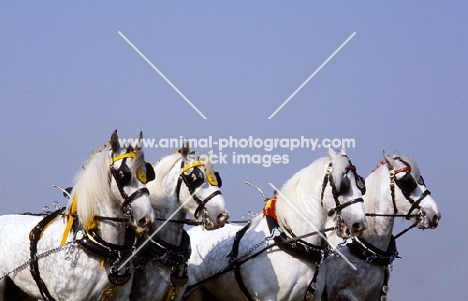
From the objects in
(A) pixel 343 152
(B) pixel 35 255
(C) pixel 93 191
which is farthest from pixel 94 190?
(A) pixel 343 152

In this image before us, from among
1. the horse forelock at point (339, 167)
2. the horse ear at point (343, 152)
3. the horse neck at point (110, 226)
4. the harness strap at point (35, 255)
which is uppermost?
the horse ear at point (343, 152)

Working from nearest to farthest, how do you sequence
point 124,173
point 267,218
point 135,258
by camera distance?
1. point 124,173
2. point 135,258
3. point 267,218

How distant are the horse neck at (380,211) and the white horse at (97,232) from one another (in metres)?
3.69

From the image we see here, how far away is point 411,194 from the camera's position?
11680mm

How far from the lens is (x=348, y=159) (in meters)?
10.4

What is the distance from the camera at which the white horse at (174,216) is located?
33.3 feet

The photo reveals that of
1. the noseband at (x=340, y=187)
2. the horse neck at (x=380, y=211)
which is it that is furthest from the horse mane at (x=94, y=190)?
the horse neck at (x=380, y=211)

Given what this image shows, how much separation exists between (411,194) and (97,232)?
438 cm

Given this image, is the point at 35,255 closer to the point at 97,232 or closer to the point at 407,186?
the point at 97,232

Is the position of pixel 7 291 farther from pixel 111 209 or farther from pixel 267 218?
pixel 267 218

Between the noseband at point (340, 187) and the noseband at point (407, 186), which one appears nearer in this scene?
the noseband at point (340, 187)

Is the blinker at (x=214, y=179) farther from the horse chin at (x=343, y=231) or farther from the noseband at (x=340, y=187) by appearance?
the horse chin at (x=343, y=231)

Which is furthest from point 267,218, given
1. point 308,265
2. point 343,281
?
point 343,281

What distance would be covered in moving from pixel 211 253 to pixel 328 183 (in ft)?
6.34
